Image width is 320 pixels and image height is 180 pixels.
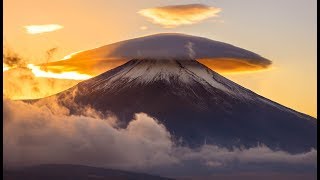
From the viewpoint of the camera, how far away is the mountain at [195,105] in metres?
140

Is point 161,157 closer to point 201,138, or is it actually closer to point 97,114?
point 201,138

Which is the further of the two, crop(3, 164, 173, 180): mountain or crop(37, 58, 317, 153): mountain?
crop(37, 58, 317, 153): mountain

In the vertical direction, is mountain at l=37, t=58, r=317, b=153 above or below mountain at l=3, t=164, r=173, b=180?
above

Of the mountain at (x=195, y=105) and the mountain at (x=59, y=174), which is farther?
the mountain at (x=195, y=105)

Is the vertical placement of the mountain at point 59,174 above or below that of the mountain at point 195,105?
below

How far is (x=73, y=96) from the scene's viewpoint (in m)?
132

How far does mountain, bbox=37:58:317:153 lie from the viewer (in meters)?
140

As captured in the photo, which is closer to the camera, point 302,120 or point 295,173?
point 295,173

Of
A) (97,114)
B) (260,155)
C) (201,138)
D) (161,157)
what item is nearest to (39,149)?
(97,114)

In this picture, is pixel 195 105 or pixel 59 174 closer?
pixel 59 174

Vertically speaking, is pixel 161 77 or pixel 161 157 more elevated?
pixel 161 77

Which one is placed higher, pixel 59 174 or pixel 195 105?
pixel 195 105

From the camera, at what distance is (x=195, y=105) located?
479 feet

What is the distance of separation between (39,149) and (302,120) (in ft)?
217
